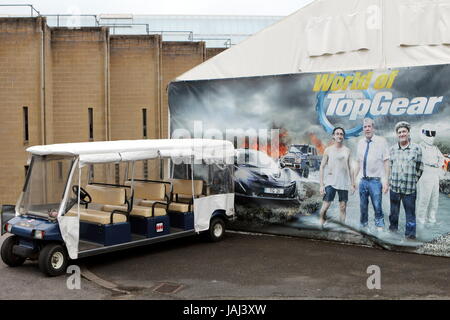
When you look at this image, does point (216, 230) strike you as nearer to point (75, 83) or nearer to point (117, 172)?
point (117, 172)

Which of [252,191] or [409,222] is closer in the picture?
[409,222]

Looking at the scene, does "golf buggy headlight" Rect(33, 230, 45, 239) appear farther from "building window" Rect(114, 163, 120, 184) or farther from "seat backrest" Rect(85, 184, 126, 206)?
"building window" Rect(114, 163, 120, 184)

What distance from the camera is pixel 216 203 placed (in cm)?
1261

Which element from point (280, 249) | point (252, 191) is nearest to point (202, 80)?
point (252, 191)

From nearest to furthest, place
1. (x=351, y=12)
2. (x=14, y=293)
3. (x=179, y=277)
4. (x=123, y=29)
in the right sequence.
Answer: (x=14, y=293)
(x=179, y=277)
(x=351, y=12)
(x=123, y=29)

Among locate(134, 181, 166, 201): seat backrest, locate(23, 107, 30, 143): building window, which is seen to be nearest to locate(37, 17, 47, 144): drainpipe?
locate(23, 107, 30, 143): building window

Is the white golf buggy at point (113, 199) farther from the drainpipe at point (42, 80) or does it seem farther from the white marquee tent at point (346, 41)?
the drainpipe at point (42, 80)

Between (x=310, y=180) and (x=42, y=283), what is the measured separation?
6.51 m

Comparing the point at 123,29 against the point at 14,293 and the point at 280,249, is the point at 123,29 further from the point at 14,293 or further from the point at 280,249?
the point at 14,293

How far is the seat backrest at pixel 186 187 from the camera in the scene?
12.3 m

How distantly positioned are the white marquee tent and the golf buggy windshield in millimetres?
5447

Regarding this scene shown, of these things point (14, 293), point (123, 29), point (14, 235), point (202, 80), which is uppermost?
point (123, 29)

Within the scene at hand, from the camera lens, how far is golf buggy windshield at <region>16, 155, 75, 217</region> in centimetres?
975

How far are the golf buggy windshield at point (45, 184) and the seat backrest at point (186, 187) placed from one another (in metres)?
3.30
